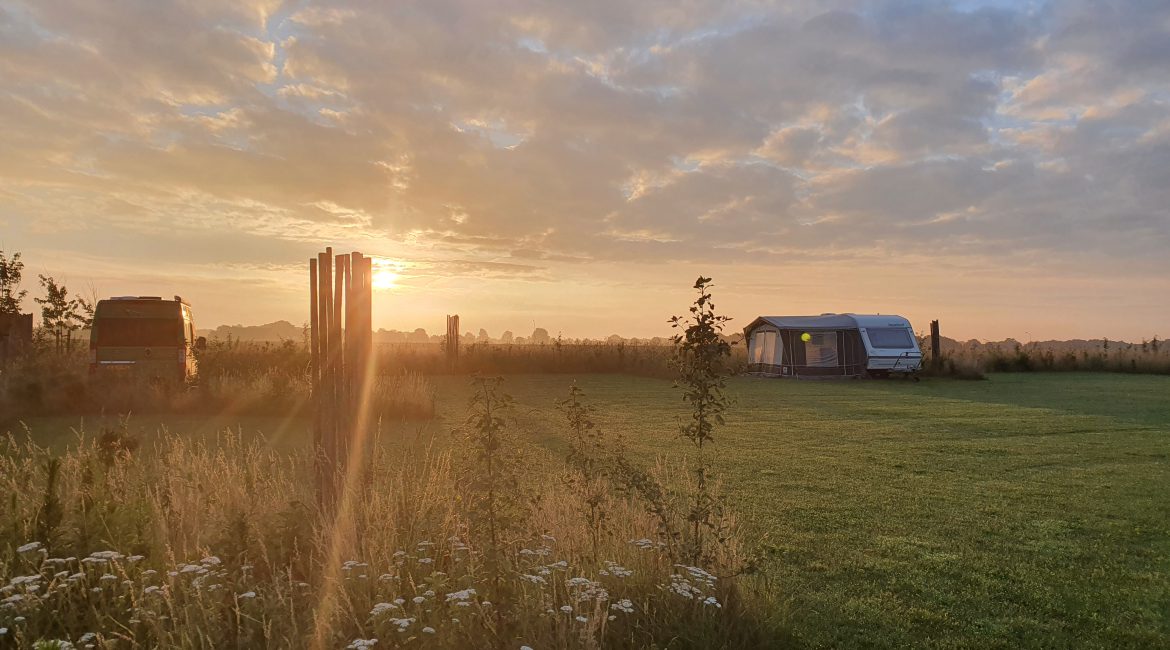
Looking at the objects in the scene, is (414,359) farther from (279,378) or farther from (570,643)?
(570,643)

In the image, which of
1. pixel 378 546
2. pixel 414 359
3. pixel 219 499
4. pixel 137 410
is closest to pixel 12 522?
pixel 219 499

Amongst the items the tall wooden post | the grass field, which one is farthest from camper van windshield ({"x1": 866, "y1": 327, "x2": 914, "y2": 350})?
the tall wooden post

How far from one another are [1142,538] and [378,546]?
692cm

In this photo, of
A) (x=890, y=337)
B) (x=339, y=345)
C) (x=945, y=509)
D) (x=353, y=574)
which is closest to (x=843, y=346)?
(x=890, y=337)

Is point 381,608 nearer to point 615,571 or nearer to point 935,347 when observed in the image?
point 615,571

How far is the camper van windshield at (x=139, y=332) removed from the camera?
49.6 ft

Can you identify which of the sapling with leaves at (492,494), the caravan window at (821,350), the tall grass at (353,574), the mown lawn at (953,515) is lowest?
the mown lawn at (953,515)

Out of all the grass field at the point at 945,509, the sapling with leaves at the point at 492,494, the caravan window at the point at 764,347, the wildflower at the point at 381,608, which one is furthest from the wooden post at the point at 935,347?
the wildflower at the point at 381,608

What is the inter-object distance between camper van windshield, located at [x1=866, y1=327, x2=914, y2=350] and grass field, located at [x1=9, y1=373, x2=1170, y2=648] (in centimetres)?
993

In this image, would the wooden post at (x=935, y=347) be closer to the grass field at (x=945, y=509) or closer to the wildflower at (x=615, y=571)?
the grass field at (x=945, y=509)

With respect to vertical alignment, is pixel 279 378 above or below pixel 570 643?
above

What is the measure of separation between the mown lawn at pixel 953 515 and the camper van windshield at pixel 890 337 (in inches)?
415

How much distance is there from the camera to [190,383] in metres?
16.2

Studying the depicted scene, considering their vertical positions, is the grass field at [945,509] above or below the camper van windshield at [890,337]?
below
